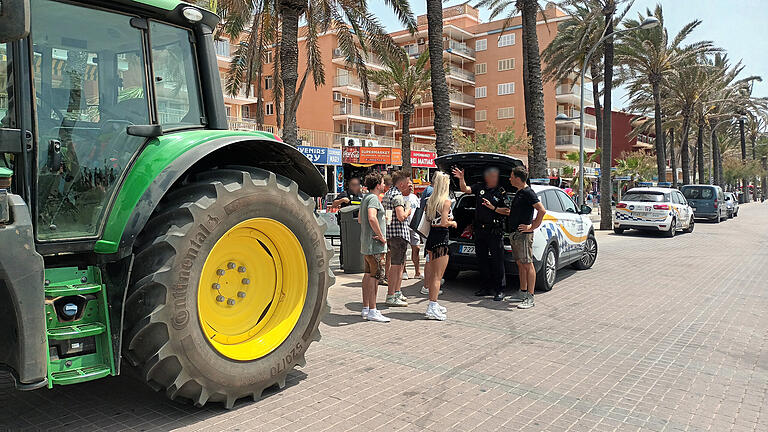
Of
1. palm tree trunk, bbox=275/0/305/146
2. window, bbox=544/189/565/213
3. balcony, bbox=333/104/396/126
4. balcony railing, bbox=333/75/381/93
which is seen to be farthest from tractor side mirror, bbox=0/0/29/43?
balcony railing, bbox=333/75/381/93

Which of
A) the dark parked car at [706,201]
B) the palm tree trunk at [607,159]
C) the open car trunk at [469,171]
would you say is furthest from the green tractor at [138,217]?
the dark parked car at [706,201]

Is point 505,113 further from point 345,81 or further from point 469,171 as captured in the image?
point 469,171

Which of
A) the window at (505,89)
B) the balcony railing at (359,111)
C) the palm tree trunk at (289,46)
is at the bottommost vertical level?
the palm tree trunk at (289,46)

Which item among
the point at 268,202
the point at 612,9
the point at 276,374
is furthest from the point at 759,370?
the point at 612,9

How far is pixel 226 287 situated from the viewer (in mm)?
4082

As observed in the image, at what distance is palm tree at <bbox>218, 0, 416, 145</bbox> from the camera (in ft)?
49.4

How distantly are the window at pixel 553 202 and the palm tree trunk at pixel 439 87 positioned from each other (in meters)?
4.28

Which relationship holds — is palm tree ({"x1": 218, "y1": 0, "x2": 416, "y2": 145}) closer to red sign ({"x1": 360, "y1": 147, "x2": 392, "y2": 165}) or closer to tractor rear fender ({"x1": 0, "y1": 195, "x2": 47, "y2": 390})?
red sign ({"x1": 360, "y1": 147, "x2": 392, "y2": 165})

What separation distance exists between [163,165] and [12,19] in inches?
50.5

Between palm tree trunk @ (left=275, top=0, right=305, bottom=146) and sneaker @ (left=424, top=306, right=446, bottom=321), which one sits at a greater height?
palm tree trunk @ (left=275, top=0, right=305, bottom=146)

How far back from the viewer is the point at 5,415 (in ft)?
12.5

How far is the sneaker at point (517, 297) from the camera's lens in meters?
7.75

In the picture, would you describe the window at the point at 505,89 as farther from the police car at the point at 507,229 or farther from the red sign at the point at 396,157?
the police car at the point at 507,229

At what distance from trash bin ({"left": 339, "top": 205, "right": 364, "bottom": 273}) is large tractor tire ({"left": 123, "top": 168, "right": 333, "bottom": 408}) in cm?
562
